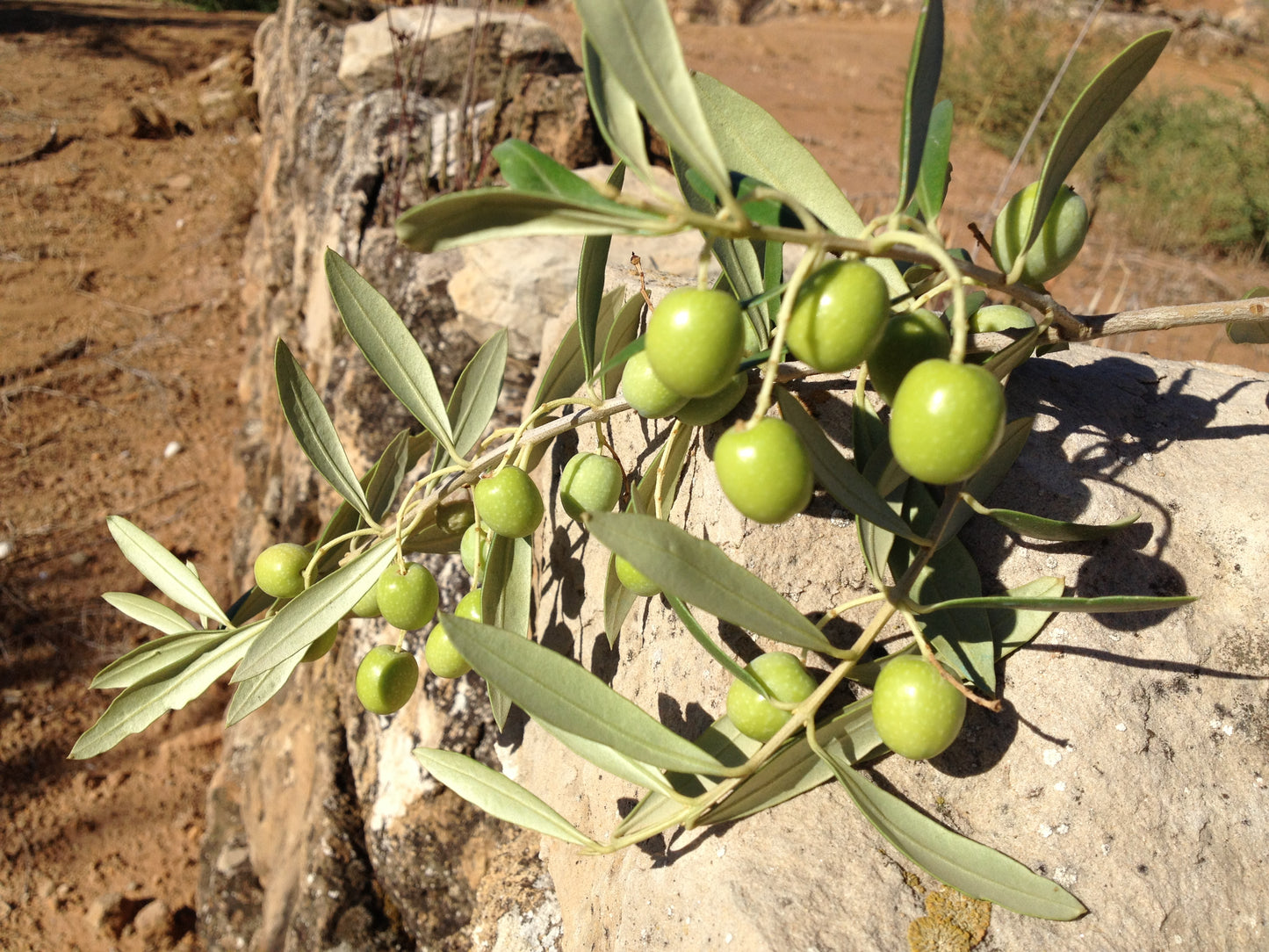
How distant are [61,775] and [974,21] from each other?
13.2 metres

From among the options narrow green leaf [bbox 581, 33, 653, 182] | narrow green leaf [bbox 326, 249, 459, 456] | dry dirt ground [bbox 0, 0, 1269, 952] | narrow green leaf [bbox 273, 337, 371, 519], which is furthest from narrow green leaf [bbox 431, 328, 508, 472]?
dry dirt ground [bbox 0, 0, 1269, 952]

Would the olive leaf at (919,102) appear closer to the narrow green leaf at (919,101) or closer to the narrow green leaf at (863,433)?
the narrow green leaf at (919,101)

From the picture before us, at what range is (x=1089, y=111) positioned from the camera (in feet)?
2.81

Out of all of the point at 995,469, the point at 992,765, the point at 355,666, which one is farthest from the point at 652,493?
the point at 355,666

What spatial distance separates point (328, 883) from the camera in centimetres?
184

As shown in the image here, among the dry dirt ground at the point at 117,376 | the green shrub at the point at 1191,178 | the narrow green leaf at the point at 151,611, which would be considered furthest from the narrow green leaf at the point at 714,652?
the green shrub at the point at 1191,178

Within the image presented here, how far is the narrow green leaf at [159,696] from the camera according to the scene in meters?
1.20

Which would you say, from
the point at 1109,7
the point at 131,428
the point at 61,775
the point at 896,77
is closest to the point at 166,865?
the point at 61,775

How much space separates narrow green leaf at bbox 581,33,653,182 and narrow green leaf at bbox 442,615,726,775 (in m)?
0.45

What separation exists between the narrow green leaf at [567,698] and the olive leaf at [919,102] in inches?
22.2

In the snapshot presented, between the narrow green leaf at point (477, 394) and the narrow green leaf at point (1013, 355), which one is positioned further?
the narrow green leaf at point (477, 394)

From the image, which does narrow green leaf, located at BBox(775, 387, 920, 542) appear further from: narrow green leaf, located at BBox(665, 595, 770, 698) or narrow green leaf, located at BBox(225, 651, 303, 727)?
narrow green leaf, located at BBox(225, 651, 303, 727)

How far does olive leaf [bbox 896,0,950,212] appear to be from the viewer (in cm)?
78

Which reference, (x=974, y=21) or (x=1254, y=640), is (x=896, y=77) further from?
(x=1254, y=640)
